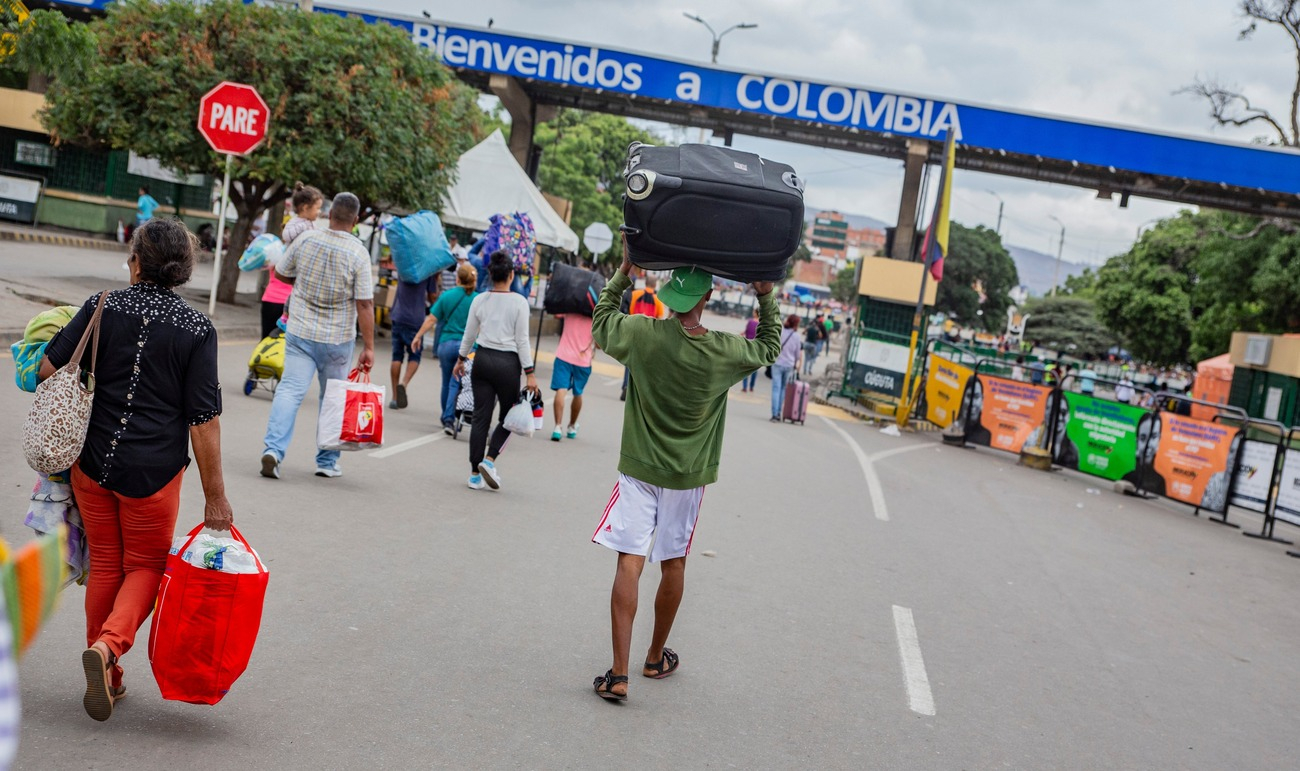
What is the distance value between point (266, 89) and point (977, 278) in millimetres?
82372

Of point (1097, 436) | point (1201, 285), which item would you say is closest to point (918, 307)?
point (1097, 436)

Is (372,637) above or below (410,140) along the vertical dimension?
below

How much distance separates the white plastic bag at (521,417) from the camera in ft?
29.5

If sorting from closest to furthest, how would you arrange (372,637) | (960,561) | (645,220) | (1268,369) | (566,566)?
(645,220), (372,637), (566,566), (960,561), (1268,369)

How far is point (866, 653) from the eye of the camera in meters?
6.37

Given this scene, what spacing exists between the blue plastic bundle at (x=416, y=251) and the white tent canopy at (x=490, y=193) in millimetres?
8643

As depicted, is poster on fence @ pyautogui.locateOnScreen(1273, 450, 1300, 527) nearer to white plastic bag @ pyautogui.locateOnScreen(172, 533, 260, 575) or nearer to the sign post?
white plastic bag @ pyautogui.locateOnScreen(172, 533, 260, 575)

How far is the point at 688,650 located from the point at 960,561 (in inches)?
164

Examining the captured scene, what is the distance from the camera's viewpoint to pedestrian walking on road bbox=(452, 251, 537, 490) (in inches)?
356

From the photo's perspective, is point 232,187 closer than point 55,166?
Yes

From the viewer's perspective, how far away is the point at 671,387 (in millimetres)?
5156

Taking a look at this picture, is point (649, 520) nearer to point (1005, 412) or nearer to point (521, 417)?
point (521, 417)

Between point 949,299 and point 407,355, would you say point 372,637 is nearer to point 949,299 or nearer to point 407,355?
point 407,355

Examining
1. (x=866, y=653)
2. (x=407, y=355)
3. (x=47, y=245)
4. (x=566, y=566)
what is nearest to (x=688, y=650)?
(x=866, y=653)
